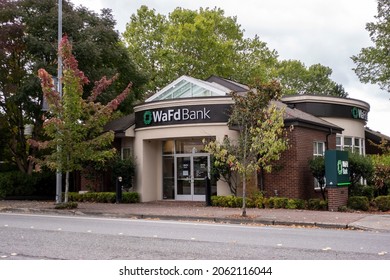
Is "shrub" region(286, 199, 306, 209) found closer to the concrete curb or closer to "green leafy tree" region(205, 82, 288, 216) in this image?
"green leafy tree" region(205, 82, 288, 216)

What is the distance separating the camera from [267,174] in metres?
20.8

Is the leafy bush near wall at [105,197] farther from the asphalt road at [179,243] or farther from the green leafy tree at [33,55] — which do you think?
the asphalt road at [179,243]

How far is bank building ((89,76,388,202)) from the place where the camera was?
20688 mm

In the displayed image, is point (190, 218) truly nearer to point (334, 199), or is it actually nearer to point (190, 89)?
point (334, 199)

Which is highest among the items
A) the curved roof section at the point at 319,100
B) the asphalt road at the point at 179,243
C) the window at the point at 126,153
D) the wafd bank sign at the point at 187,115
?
the curved roof section at the point at 319,100

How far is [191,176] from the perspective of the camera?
2345 cm

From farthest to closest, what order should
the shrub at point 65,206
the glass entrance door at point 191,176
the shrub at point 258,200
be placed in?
the glass entrance door at point 191,176 → the shrub at point 258,200 → the shrub at point 65,206

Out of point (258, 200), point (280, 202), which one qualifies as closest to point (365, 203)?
point (280, 202)

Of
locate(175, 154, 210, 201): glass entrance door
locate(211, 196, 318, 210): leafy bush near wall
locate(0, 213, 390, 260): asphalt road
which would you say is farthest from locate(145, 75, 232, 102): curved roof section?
locate(0, 213, 390, 260): asphalt road

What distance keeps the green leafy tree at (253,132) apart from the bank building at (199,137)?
3.14 metres

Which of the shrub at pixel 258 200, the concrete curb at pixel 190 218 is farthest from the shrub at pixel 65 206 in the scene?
the shrub at pixel 258 200

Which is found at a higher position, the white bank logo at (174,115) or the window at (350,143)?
the white bank logo at (174,115)

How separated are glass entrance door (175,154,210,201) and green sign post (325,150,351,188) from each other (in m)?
6.00

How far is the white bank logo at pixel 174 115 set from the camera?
21.6m
